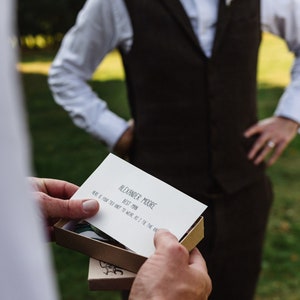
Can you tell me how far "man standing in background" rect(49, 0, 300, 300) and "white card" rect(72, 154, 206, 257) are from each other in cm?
100

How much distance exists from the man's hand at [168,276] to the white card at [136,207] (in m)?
0.05

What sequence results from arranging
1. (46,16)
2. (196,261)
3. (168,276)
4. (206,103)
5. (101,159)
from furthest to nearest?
1. (46,16)
2. (101,159)
3. (206,103)
4. (196,261)
5. (168,276)

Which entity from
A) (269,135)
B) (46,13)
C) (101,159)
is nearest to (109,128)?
(269,135)

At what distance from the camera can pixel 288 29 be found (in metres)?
2.51

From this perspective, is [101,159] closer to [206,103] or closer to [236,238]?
[236,238]

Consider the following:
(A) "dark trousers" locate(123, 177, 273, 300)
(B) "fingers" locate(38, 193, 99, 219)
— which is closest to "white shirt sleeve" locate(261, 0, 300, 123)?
(A) "dark trousers" locate(123, 177, 273, 300)

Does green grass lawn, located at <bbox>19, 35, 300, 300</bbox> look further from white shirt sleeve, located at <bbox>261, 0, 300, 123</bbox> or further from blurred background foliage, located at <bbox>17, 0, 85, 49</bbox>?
blurred background foliage, located at <bbox>17, 0, 85, 49</bbox>

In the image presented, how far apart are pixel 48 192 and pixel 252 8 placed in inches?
49.0

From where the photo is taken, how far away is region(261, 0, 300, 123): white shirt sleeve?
2.40 m

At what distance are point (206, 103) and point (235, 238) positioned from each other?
0.54m

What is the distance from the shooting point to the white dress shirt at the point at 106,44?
7.39 ft

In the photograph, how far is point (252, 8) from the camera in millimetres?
2277

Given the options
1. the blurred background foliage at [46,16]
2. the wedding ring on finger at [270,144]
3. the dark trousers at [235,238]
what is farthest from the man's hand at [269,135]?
the blurred background foliage at [46,16]

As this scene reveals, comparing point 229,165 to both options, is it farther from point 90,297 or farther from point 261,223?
point 90,297
